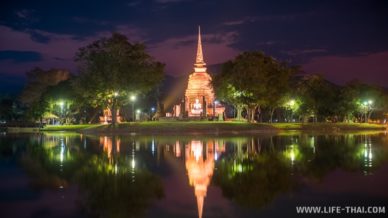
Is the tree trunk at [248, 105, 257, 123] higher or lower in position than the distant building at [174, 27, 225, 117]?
lower

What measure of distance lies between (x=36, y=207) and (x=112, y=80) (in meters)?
58.2

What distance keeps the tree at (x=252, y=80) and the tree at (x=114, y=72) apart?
15.4 m

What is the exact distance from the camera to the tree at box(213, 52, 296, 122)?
83812 millimetres

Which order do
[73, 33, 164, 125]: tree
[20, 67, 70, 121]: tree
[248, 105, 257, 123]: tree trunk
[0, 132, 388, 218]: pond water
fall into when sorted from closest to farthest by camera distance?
[0, 132, 388, 218]: pond water < [73, 33, 164, 125]: tree < [248, 105, 257, 123]: tree trunk < [20, 67, 70, 121]: tree

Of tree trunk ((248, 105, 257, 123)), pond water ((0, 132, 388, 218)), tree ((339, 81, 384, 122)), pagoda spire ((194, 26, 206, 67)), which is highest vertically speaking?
pagoda spire ((194, 26, 206, 67))

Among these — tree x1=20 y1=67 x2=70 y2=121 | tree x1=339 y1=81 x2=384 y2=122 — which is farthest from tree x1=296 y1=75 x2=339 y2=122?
tree x1=20 y1=67 x2=70 y2=121

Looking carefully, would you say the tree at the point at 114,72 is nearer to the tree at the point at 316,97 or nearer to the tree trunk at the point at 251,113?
the tree trunk at the point at 251,113

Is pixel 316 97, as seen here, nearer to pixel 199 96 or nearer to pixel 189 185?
pixel 199 96

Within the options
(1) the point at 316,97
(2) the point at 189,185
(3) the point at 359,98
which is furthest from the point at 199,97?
(2) the point at 189,185

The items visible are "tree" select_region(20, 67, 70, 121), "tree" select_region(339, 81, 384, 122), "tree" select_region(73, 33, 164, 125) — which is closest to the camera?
"tree" select_region(73, 33, 164, 125)

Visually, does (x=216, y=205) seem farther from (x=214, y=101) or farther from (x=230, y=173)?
(x=214, y=101)

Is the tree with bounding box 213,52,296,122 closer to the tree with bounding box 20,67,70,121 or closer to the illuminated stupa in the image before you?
the illuminated stupa

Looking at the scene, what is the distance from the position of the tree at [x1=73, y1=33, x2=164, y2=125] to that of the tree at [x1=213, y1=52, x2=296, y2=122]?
1543 cm

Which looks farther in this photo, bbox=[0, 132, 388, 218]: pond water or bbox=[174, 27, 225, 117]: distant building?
bbox=[174, 27, 225, 117]: distant building
